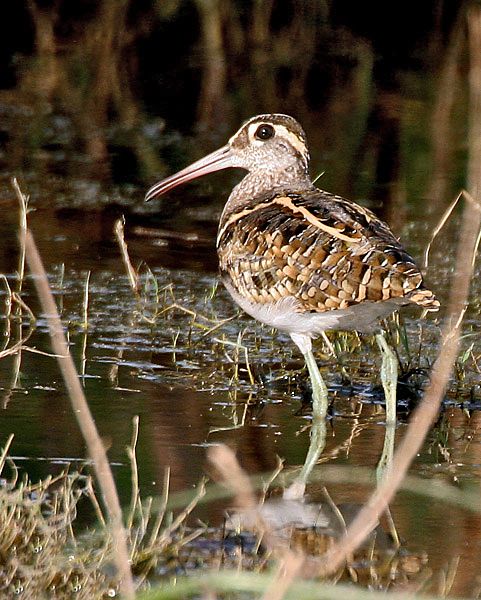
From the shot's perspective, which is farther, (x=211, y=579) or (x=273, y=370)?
(x=273, y=370)

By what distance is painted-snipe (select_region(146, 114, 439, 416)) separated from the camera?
17.1 feet

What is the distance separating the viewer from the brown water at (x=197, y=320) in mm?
5066

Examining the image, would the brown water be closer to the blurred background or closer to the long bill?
the blurred background

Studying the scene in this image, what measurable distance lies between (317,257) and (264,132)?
1164 millimetres

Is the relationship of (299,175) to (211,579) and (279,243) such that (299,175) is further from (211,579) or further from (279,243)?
(211,579)

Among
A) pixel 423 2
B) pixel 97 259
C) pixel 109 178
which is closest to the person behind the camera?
pixel 97 259

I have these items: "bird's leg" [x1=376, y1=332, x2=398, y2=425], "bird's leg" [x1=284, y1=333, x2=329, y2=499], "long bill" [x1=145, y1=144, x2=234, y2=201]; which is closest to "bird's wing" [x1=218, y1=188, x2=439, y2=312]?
"bird's leg" [x1=284, y1=333, x2=329, y2=499]

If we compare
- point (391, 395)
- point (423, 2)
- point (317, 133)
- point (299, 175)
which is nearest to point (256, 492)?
point (391, 395)

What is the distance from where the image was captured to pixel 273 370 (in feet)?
20.3

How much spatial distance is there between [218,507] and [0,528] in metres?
0.96

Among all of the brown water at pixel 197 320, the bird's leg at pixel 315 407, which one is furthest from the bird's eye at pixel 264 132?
the bird's leg at pixel 315 407

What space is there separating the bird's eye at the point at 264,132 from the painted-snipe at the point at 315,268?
1.17ft

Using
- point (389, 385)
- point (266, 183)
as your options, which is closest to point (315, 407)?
point (389, 385)

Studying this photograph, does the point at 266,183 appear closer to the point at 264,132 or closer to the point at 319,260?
the point at 264,132
